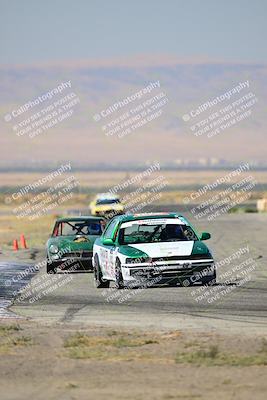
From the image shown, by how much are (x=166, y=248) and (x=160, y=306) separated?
293 cm

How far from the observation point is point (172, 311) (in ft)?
54.6

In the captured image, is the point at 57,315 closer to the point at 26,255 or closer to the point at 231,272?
the point at 231,272

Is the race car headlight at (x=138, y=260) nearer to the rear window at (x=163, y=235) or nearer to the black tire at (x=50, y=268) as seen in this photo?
the rear window at (x=163, y=235)

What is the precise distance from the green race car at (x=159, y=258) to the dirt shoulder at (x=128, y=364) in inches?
220

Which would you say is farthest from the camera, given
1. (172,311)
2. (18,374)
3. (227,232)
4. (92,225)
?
(227,232)

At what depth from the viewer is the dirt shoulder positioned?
10117 mm

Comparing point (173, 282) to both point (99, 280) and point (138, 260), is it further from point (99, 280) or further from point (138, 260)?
point (99, 280)

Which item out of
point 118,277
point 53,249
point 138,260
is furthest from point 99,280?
point 53,249

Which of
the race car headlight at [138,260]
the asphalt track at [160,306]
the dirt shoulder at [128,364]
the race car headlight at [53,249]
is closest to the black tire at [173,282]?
the asphalt track at [160,306]

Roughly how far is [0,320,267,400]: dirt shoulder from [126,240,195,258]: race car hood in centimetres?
572

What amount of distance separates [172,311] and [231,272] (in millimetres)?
8255

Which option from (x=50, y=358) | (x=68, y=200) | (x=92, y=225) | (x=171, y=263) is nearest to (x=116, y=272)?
(x=171, y=263)

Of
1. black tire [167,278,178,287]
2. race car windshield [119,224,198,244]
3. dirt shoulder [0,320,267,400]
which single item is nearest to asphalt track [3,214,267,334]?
black tire [167,278,178,287]

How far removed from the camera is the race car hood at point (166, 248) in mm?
20172
